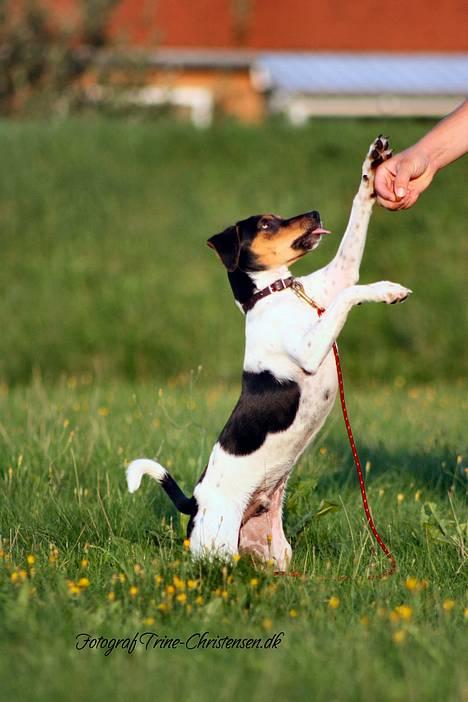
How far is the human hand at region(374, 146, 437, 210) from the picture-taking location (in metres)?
4.90

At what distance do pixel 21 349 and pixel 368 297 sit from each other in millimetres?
9386

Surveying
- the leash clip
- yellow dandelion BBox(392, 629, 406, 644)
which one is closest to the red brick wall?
the leash clip

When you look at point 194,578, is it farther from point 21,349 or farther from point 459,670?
point 21,349

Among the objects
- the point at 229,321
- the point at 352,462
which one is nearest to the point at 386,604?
the point at 352,462

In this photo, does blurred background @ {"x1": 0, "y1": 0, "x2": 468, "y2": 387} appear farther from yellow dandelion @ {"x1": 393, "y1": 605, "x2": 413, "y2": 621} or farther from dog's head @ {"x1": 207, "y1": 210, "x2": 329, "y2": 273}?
yellow dandelion @ {"x1": 393, "y1": 605, "x2": 413, "y2": 621}

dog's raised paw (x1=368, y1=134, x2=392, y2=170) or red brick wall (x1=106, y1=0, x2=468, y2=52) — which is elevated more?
red brick wall (x1=106, y1=0, x2=468, y2=52)

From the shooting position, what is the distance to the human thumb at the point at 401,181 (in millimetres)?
4902

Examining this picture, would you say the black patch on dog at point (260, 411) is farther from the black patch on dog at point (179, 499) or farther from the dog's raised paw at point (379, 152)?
the dog's raised paw at point (379, 152)

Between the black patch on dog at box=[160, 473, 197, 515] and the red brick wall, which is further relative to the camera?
the red brick wall

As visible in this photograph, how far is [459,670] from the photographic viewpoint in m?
3.60

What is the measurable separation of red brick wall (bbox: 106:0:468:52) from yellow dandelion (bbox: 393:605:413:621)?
20370 mm

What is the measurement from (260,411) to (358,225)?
2.91 ft

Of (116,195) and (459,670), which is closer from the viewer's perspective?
(459,670)

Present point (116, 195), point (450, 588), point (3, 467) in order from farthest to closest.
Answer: point (116, 195) → point (3, 467) → point (450, 588)
